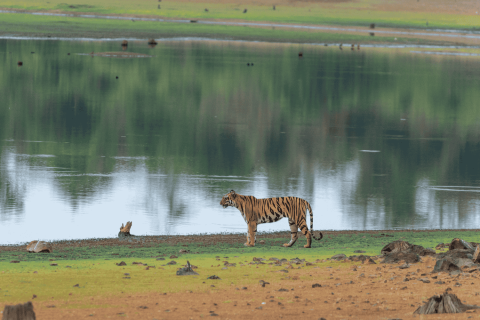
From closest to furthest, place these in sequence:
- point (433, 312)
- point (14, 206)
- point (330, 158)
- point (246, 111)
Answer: point (433, 312), point (14, 206), point (330, 158), point (246, 111)

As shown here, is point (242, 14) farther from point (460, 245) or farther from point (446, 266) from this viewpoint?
point (446, 266)

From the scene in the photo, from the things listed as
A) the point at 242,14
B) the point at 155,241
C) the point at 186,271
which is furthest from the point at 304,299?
the point at 242,14

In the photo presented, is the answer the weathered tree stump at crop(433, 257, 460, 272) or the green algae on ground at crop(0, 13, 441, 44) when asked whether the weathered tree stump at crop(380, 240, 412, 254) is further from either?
the green algae on ground at crop(0, 13, 441, 44)

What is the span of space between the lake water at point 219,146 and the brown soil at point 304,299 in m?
7.71

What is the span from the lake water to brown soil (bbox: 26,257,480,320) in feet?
25.3

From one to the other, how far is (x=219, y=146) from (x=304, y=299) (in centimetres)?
2349

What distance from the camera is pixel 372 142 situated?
36.8 metres

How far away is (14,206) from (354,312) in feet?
46.2

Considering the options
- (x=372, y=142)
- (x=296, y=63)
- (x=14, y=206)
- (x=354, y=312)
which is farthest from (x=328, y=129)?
(x=296, y=63)

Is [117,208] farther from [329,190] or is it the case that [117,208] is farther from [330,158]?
[330,158]

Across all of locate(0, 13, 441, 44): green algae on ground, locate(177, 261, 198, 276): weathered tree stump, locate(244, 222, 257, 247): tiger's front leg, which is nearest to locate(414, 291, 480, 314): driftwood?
locate(177, 261, 198, 276): weathered tree stump

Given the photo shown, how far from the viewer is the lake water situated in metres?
21.1

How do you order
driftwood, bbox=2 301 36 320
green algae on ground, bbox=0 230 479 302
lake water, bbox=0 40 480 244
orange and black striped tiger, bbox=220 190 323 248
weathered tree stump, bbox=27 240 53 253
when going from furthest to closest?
lake water, bbox=0 40 480 244 → orange and black striped tiger, bbox=220 190 323 248 → weathered tree stump, bbox=27 240 53 253 → green algae on ground, bbox=0 230 479 302 → driftwood, bbox=2 301 36 320

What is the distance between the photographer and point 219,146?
33.7 meters
